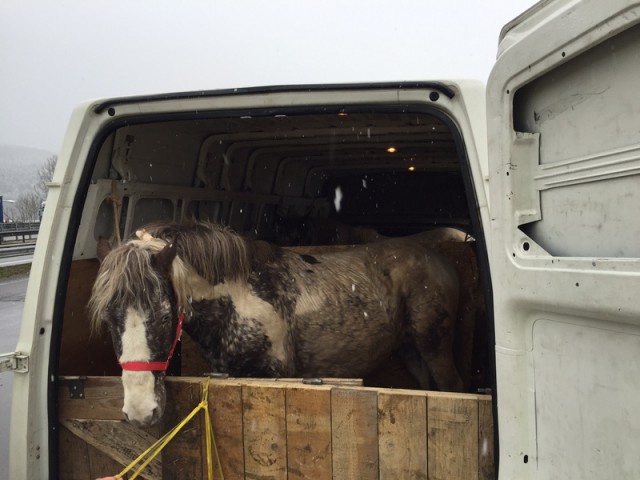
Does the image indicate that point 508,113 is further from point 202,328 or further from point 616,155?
point 202,328

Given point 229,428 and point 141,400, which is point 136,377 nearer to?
point 141,400

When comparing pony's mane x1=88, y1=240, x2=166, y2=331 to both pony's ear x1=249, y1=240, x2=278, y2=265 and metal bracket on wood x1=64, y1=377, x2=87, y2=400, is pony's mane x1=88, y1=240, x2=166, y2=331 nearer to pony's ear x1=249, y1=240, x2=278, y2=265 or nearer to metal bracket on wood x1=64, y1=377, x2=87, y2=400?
metal bracket on wood x1=64, y1=377, x2=87, y2=400

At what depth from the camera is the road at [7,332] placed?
13.0 ft

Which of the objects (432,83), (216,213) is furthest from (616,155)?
(216,213)

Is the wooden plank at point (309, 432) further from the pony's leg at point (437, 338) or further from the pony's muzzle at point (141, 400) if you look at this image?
the pony's leg at point (437, 338)

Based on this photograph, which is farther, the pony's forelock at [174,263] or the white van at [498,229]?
the pony's forelock at [174,263]

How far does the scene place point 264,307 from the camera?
279 centimetres

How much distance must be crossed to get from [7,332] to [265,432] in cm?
734

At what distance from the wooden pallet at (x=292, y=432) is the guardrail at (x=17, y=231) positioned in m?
28.6

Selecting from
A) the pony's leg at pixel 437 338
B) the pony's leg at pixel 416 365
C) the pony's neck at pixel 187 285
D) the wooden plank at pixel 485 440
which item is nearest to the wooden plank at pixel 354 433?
the wooden plank at pixel 485 440

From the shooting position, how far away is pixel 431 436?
1.75 metres

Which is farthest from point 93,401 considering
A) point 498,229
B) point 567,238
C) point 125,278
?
point 567,238

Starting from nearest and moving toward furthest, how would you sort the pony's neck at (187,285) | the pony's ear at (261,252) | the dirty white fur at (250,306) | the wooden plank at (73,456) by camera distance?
the wooden plank at (73,456)
the pony's neck at (187,285)
the dirty white fur at (250,306)
the pony's ear at (261,252)

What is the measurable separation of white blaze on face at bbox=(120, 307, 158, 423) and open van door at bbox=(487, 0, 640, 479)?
1.35m
